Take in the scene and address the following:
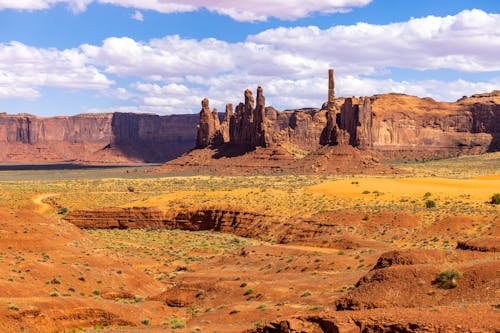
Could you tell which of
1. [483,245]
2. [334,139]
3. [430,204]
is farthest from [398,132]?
[483,245]

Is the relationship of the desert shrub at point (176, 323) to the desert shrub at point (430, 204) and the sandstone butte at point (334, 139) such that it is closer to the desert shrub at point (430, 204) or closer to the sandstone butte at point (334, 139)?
the desert shrub at point (430, 204)

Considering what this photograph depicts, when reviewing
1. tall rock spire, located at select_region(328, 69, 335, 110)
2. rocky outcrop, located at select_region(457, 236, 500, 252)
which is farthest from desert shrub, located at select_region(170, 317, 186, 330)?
tall rock spire, located at select_region(328, 69, 335, 110)

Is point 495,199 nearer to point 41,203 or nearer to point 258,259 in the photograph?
point 258,259

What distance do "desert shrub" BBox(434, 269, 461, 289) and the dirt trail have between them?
165ft

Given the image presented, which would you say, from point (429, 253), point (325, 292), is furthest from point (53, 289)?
point (429, 253)

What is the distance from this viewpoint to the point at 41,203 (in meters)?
71.2

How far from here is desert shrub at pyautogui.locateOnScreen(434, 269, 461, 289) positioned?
20000 millimetres

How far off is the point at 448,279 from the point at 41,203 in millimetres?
58006

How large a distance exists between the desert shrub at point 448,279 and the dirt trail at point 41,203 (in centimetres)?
5027

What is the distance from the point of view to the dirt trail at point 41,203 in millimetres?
67131

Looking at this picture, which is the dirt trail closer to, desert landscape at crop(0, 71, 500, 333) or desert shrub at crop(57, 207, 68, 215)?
desert landscape at crop(0, 71, 500, 333)

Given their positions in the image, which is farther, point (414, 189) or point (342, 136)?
point (342, 136)

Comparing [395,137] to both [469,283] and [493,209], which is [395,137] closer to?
[493,209]

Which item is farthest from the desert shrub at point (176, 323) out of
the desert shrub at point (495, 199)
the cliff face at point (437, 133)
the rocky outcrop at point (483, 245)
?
the cliff face at point (437, 133)
